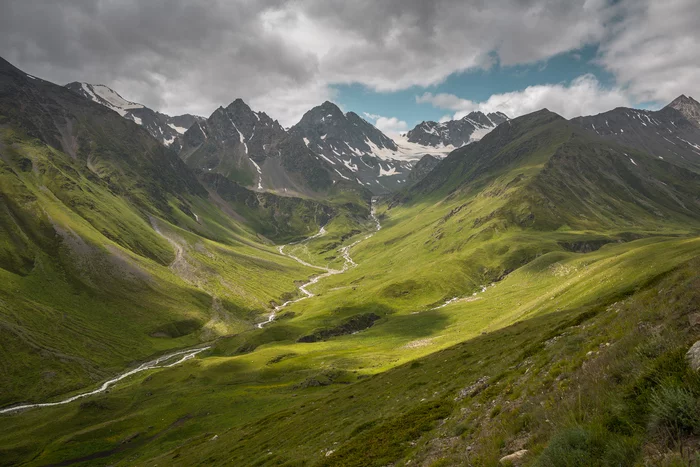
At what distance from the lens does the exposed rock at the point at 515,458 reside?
35.8ft

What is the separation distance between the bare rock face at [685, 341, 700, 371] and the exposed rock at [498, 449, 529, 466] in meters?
4.97

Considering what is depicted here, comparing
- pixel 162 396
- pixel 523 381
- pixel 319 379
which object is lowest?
pixel 319 379

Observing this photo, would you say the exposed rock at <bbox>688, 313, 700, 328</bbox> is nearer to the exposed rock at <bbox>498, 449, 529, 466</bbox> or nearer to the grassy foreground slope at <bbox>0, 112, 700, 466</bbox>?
the grassy foreground slope at <bbox>0, 112, 700, 466</bbox>

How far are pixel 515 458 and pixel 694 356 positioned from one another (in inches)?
224

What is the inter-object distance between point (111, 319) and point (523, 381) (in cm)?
22088

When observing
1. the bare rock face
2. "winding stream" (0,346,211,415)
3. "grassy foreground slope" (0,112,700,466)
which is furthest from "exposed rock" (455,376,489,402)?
"winding stream" (0,346,211,415)

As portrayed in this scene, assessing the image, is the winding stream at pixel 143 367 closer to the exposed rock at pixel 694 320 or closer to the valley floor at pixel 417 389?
the valley floor at pixel 417 389

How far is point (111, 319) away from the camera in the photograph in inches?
7530

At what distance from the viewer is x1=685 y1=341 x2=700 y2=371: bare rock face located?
30.5 feet

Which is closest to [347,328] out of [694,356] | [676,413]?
[694,356]

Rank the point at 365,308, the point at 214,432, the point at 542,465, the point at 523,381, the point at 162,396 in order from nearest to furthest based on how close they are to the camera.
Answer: the point at 542,465
the point at 523,381
the point at 214,432
the point at 162,396
the point at 365,308

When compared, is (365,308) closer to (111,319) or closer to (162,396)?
(162,396)

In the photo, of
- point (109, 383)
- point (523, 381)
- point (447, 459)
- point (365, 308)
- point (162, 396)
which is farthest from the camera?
point (365, 308)

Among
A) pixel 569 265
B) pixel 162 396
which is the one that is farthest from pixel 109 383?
pixel 569 265
